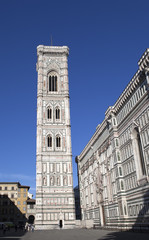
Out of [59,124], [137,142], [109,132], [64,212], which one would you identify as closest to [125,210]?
[137,142]

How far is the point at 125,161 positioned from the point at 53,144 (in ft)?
79.3

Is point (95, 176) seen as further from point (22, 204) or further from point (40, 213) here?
point (22, 204)

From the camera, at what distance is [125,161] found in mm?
29031

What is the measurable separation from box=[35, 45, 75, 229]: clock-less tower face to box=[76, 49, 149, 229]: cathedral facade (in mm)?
7094

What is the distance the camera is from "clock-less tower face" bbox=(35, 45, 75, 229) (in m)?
45.7

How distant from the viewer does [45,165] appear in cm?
4888

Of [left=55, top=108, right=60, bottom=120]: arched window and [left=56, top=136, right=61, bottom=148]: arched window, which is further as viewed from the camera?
[left=55, top=108, right=60, bottom=120]: arched window

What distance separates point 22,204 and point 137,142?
57.3 m

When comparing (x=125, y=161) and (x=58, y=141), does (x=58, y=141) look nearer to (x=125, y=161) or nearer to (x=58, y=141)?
(x=58, y=141)

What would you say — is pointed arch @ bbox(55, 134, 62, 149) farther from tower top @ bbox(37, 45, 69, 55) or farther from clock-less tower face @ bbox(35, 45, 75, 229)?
tower top @ bbox(37, 45, 69, 55)

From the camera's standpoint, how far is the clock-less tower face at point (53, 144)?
45656mm

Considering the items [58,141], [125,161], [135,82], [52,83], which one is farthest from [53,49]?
[125,161]

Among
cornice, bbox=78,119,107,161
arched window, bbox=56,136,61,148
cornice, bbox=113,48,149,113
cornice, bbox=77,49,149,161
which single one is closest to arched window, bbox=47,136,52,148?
arched window, bbox=56,136,61,148

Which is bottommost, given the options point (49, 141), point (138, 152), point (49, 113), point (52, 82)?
point (138, 152)
